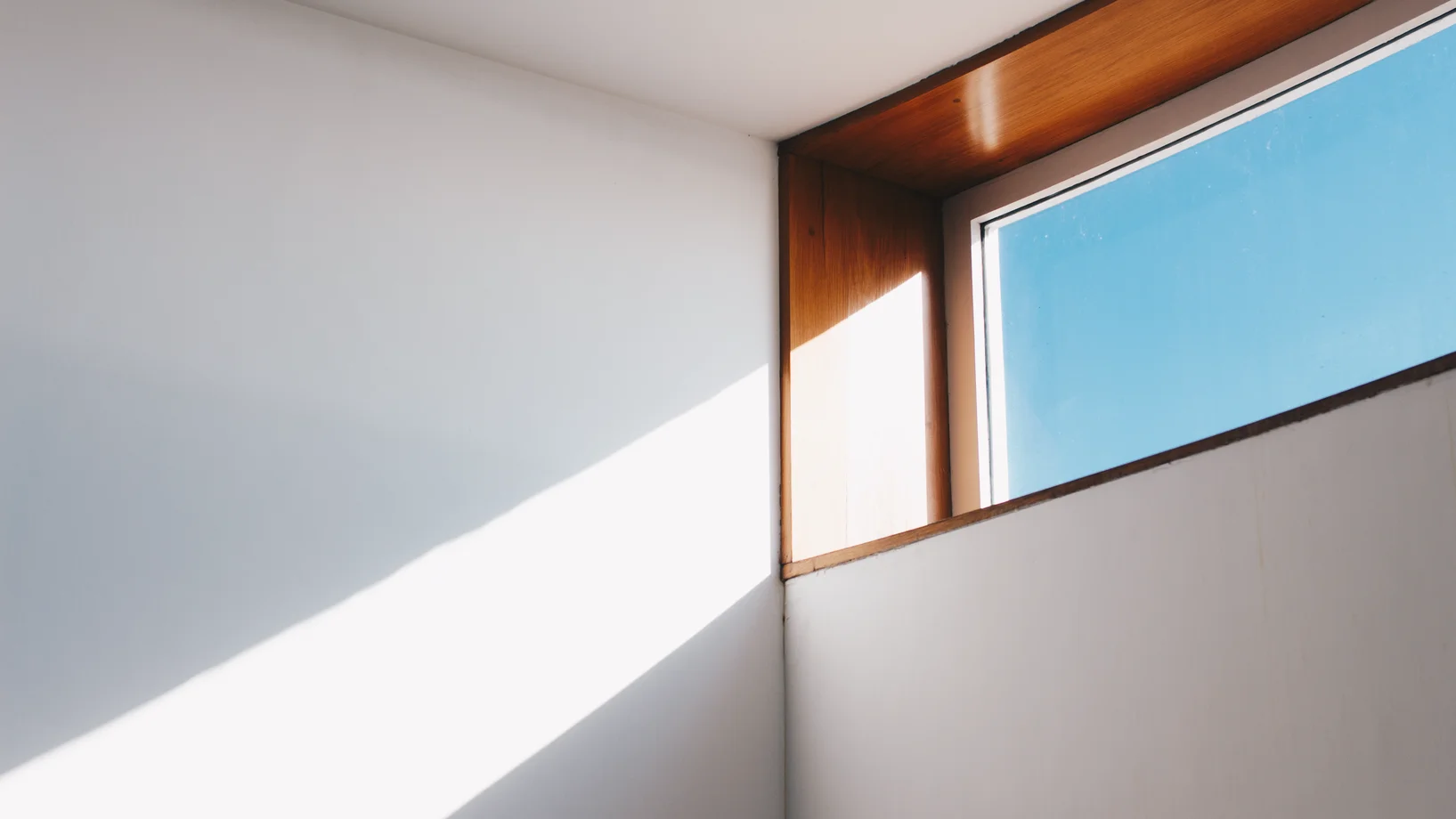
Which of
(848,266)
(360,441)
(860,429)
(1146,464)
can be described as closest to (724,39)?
(848,266)

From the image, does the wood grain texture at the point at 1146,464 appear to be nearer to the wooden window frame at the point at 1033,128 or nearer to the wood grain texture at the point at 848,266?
the wooden window frame at the point at 1033,128

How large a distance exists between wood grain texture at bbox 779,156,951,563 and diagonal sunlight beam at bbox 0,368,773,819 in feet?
0.71

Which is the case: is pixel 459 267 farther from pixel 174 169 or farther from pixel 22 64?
pixel 22 64

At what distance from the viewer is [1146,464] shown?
2160 mm

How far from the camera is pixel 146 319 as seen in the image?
8.09 ft

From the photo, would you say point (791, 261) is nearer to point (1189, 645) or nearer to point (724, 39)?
point (724, 39)

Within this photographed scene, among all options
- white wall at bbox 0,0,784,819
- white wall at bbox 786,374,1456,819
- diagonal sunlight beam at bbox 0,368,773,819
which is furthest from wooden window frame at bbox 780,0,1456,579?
white wall at bbox 0,0,784,819

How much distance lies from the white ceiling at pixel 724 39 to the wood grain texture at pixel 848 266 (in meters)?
0.27

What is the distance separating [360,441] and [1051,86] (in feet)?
5.59

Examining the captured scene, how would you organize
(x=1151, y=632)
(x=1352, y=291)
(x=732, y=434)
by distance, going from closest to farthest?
(x=1151, y=632)
(x=1352, y=291)
(x=732, y=434)

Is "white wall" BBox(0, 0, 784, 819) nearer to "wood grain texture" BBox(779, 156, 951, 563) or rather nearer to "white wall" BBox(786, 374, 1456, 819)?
"wood grain texture" BBox(779, 156, 951, 563)

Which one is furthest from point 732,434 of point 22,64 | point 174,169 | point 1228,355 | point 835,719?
point 22,64

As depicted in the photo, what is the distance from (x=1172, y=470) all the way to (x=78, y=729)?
187cm

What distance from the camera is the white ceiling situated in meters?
2.76
